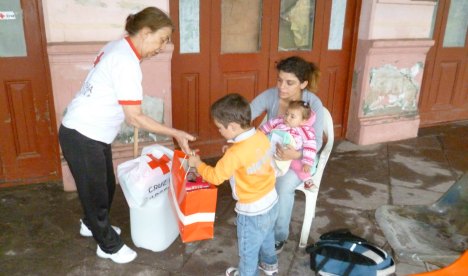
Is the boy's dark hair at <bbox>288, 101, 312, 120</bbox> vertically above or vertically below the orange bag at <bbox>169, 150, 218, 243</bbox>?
above

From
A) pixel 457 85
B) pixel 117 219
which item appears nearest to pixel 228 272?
pixel 117 219

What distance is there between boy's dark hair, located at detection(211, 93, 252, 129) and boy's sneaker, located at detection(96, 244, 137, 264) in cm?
127

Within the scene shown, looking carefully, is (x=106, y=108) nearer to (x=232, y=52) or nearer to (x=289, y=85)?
(x=289, y=85)

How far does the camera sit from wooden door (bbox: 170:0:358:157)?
438cm

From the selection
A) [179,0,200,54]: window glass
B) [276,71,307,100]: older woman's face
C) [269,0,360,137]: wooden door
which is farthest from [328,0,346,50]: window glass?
[276,71,307,100]: older woman's face

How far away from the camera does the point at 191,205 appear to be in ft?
7.85

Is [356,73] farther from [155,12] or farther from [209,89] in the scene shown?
[155,12]

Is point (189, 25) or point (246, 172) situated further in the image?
point (189, 25)

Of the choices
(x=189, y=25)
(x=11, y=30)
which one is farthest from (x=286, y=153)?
(x=11, y=30)

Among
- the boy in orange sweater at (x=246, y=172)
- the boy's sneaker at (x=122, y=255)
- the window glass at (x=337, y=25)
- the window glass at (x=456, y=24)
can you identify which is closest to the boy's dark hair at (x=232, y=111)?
the boy in orange sweater at (x=246, y=172)

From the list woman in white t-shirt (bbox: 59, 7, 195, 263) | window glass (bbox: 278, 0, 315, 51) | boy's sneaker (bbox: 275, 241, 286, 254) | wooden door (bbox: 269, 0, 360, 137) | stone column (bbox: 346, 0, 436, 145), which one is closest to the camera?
woman in white t-shirt (bbox: 59, 7, 195, 263)

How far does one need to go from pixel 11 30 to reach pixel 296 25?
3008 millimetres

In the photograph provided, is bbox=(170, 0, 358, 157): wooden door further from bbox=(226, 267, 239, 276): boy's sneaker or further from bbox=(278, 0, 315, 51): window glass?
bbox=(226, 267, 239, 276): boy's sneaker

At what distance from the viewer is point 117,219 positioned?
Answer: 3471 mm
